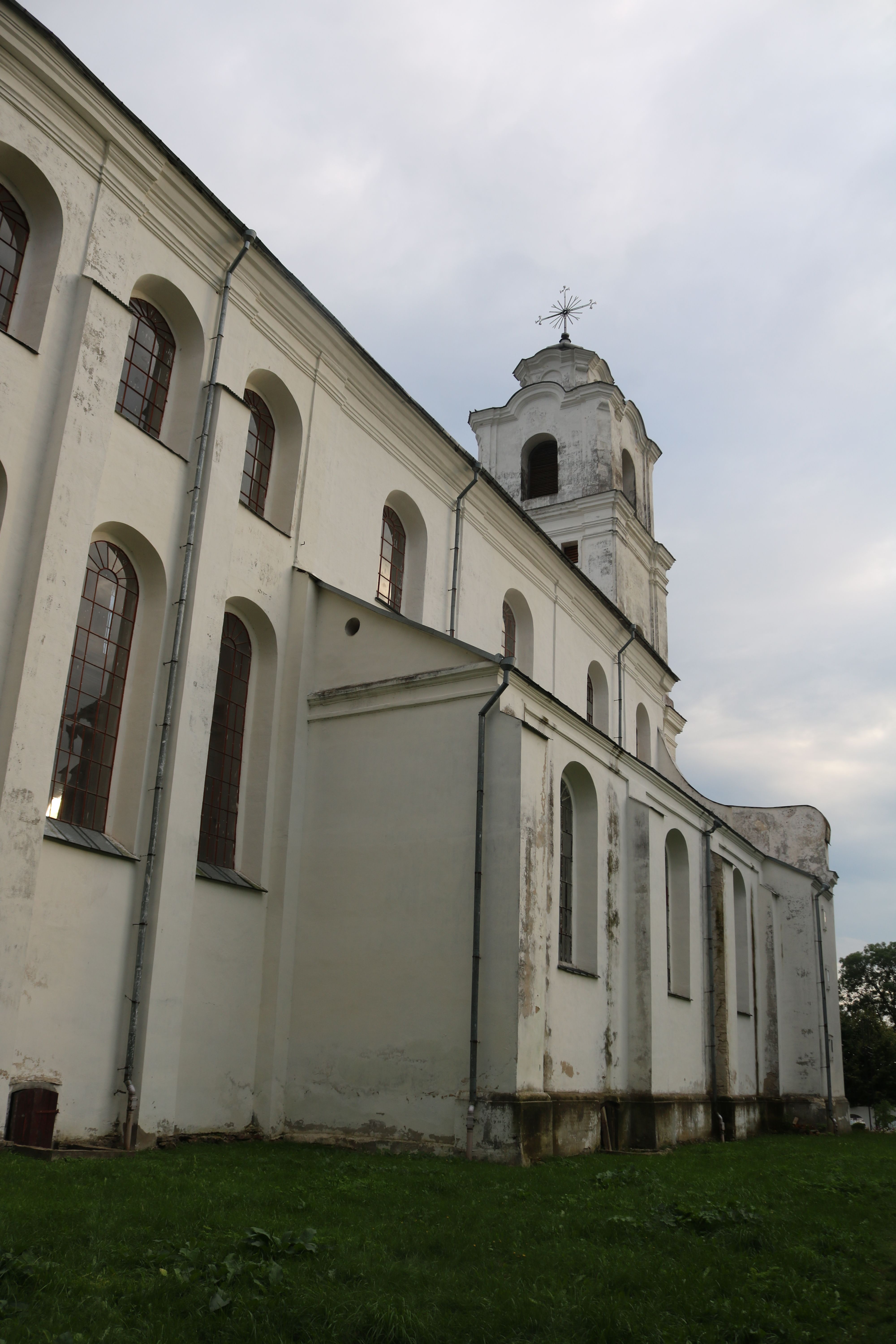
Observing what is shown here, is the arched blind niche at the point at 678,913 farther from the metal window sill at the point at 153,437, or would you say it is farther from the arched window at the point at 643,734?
the metal window sill at the point at 153,437

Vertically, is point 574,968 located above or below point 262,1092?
above

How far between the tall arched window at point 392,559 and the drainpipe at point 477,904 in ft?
15.5

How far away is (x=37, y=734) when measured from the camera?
1065cm

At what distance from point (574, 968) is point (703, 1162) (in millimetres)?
2938

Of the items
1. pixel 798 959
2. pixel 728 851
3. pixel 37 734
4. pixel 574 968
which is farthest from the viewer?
pixel 798 959

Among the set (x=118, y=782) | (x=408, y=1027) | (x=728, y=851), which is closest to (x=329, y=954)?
(x=408, y=1027)

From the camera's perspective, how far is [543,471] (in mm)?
31875

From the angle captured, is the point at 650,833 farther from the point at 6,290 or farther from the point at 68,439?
the point at 6,290

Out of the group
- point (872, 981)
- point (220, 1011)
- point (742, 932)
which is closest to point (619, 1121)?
point (220, 1011)

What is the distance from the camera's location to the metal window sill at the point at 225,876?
12781 millimetres

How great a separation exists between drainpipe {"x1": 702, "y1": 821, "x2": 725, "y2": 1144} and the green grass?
391 inches

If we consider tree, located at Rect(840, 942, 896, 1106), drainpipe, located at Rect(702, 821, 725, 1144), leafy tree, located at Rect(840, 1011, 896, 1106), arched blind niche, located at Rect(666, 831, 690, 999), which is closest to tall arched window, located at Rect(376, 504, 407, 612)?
arched blind niche, located at Rect(666, 831, 690, 999)

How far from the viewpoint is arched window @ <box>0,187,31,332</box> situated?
38.8 ft

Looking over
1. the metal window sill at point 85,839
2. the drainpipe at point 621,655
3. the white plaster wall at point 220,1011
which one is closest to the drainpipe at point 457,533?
the white plaster wall at point 220,1011
